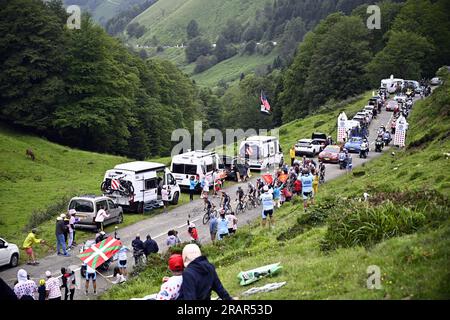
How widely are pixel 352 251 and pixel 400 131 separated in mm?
40222

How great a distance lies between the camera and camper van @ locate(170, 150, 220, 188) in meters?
38.3

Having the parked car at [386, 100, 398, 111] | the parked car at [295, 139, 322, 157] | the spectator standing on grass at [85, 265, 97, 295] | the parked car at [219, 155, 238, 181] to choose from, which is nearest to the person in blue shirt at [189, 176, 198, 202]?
the parked car at [219, 155, 238, 181]

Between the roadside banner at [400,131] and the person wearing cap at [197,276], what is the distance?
45864mm

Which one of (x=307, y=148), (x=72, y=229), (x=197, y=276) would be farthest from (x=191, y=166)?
(x=197, y=276)

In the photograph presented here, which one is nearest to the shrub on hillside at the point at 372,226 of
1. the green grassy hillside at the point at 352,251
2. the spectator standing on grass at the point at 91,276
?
the green grassy hillside at the point at 352,251


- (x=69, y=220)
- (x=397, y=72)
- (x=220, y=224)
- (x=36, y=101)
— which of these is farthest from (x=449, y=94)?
(x=397, y=72)

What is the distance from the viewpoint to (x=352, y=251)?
14.6m

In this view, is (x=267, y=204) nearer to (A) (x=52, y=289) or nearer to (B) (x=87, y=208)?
(B) (x=87, y=208)

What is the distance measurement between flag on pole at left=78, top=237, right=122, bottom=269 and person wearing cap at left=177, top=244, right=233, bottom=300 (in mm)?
12297

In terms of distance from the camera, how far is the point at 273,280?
1416cm

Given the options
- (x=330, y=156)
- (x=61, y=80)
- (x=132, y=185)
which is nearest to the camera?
(x=132, y=185)

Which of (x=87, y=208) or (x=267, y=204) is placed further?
(x=87, y=208)

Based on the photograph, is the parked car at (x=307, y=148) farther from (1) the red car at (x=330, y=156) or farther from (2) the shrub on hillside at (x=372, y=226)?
(2) the shrub on hillside at (x=372, y=226)

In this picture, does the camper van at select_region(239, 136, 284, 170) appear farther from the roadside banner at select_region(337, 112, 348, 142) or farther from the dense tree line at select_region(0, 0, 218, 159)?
the dense tree line at select_region(0, 0, 218, 159)
